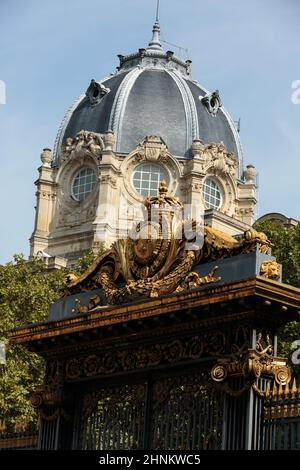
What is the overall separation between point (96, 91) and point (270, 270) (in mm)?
58572

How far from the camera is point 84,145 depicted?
235 feet

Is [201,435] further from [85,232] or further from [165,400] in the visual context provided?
[85,232]

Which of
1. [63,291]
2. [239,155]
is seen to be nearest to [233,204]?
[239,155]

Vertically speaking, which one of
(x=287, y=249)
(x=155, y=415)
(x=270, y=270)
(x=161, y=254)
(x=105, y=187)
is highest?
(x=105, y=187)

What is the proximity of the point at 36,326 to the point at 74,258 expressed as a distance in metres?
49.7

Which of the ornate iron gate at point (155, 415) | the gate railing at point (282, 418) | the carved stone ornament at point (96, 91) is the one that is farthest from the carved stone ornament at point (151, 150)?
the gate railing at point (282, 418)

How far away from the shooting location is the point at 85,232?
70.2 m

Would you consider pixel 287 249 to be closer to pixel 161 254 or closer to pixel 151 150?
pixel 161 254

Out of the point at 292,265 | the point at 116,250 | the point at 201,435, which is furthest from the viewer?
the point at 292,265

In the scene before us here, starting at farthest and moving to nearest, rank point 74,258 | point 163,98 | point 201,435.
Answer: point 163,98, point 74,258, point 201,435

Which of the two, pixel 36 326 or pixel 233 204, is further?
pixel 233 204

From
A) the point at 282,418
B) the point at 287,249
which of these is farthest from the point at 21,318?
the point at 282,418

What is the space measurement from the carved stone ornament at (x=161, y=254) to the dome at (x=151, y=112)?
53801 millimetres
